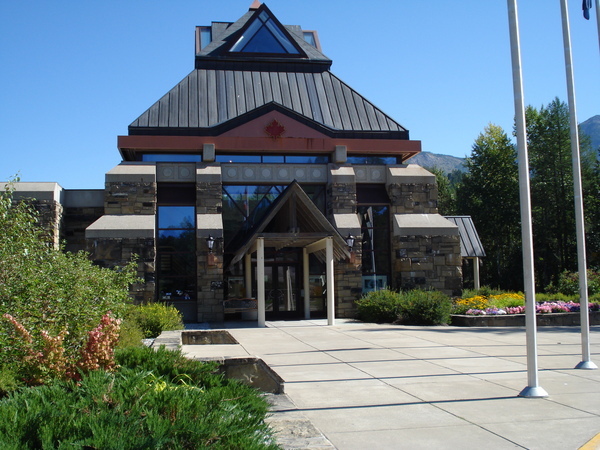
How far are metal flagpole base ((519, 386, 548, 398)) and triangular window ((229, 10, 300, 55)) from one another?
20896 millimetres

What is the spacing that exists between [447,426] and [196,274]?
16.0 m

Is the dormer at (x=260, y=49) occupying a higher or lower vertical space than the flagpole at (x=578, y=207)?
higher

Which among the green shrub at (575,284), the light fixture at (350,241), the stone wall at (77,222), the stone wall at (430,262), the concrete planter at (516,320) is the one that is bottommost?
the concrete planter at (516,320)

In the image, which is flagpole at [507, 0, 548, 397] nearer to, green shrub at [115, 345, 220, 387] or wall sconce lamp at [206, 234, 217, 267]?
green shrub at [115, 345, 220, 387]

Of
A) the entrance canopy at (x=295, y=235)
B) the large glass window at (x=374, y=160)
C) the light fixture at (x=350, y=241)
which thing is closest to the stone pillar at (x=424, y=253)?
the large glass window at (x=374, y=160)

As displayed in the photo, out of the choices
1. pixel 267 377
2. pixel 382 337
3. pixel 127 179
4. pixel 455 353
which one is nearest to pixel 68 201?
pixel 127 179

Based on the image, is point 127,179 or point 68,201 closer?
point 127,179

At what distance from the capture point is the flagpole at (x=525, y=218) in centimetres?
727

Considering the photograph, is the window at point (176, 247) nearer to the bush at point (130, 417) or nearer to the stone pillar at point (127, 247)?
the stone pillar at point (127, 247)

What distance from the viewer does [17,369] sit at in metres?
5.70

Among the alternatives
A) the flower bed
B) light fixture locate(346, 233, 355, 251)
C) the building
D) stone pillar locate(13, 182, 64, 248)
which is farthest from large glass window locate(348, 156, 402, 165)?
stone pillar locate(13, 182, 64, 248)

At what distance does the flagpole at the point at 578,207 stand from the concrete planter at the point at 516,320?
8.19 metres

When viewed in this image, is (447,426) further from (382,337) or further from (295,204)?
(295,204)

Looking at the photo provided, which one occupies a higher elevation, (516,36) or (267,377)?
(516,36)
